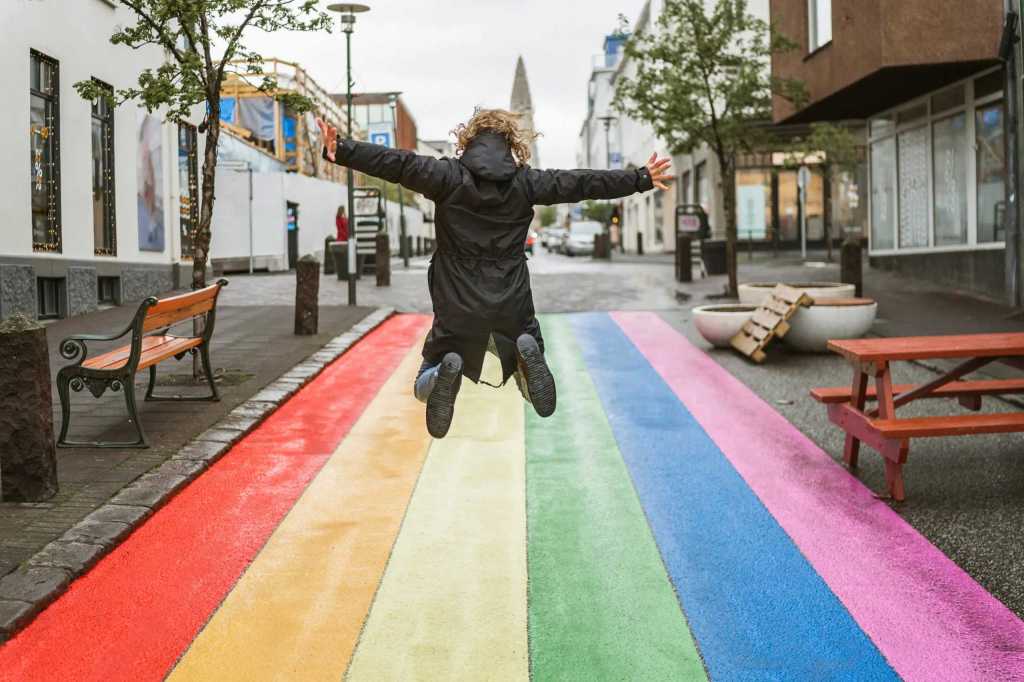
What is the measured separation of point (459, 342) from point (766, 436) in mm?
3837

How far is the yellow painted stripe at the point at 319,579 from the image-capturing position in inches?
169

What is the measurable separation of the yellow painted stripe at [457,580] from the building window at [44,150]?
347 inches

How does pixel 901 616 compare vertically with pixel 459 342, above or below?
A: below

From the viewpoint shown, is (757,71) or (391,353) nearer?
(391,353)

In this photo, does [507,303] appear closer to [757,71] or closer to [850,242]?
[850,242]

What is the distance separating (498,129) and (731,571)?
2.55 metres

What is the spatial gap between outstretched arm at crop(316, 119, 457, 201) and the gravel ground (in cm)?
331

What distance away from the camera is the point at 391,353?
12516 millimetres

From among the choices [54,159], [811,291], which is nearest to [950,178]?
[811,291]

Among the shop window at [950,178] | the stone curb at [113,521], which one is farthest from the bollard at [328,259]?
the stone curb at [113,521]

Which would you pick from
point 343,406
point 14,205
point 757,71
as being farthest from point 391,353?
point 757,71

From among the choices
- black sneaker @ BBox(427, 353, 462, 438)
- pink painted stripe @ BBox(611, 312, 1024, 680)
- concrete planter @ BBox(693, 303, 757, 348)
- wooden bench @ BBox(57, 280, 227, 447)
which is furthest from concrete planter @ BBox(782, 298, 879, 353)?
black sneaker @ BBox(427, 353, 462, 438)

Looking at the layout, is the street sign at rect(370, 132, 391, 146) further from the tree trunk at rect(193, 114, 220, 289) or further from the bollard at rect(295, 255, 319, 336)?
the tree trunk at rect(193, 114, 220, 289)

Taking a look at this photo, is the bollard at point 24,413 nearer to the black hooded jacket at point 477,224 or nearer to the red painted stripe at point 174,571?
the red painted stripe at point 174,571
